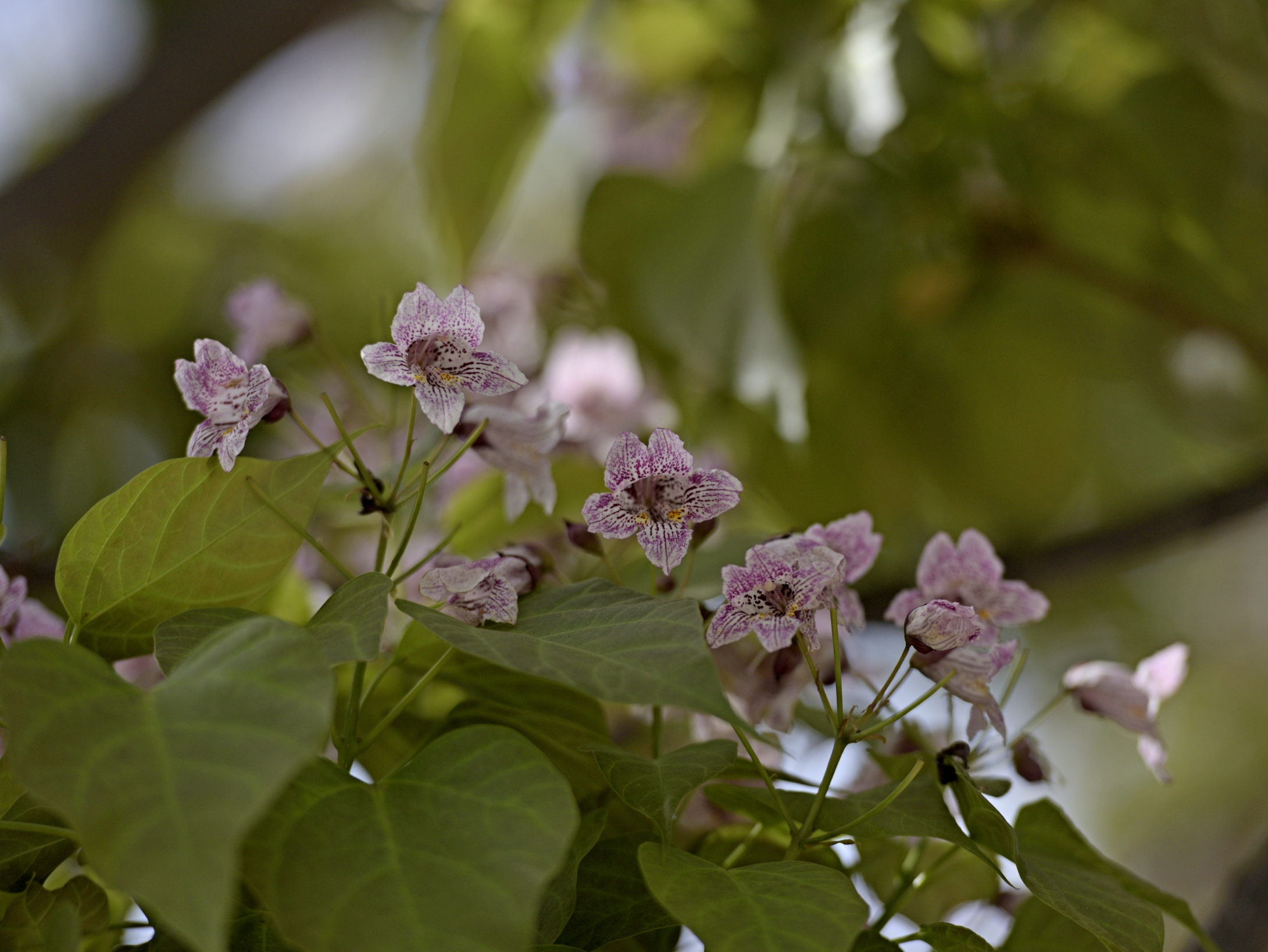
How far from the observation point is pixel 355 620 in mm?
311

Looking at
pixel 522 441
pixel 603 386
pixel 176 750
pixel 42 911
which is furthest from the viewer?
pixel 603 386

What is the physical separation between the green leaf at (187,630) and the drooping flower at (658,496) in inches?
5.2

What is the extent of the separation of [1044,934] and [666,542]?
0.22m

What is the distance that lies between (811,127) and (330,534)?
1.80 feet

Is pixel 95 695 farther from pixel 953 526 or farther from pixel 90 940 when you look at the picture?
pixel 953 526

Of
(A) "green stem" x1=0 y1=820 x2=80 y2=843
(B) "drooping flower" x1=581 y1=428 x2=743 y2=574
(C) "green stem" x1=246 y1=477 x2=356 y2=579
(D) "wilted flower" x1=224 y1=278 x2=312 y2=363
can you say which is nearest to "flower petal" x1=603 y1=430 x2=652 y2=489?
(B) "drooping flower" x1=581 y1=428 x2=743 y2=574

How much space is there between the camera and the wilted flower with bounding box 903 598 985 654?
36 centimetres

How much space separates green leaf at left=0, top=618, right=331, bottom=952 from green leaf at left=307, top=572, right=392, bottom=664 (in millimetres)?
19

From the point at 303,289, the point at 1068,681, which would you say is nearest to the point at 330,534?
the point at 1068,681

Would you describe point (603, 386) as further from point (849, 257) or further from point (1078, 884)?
point (1078, 884)

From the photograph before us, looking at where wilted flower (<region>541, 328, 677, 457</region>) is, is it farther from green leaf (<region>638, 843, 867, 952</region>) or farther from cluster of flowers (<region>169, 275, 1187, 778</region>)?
green leaf (<region>638, 843, 867, 952</region>)

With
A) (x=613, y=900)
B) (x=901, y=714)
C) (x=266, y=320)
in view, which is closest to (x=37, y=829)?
(x=613, y=900)

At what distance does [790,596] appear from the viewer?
0.36 metres

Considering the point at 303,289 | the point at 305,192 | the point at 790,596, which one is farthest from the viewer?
the point at 305,192
